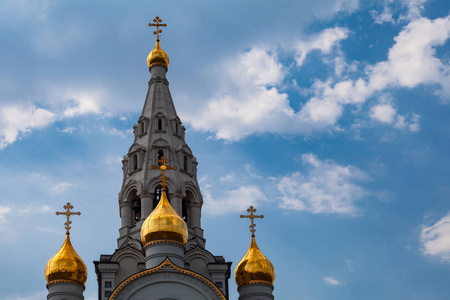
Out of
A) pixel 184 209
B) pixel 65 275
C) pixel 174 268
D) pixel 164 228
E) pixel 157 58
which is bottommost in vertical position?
pixel 174 268

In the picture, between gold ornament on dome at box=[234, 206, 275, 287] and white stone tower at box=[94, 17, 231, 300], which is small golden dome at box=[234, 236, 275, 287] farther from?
white stone tower at box=[94, 17, 231, 300]

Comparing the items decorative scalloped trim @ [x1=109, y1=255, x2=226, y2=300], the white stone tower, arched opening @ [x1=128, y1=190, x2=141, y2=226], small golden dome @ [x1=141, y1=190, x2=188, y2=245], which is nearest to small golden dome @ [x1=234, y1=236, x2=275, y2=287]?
the white stone tower

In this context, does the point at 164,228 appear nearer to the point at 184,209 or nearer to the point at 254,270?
the point at 254,270

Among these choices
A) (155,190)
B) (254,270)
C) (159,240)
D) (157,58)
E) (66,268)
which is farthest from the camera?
(157,58)

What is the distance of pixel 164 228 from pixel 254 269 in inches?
127

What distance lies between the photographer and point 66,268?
27203mm

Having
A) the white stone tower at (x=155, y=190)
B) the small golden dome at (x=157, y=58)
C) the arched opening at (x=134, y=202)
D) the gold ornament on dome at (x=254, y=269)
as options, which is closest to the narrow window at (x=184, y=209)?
the white stone tower at (x=155, y=190)

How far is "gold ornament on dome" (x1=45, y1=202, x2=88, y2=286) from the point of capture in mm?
27109

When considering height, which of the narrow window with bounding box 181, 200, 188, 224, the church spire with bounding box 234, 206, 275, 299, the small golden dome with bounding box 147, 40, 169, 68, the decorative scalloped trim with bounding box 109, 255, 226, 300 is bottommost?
the decorative scalloped trim with bounding box 109, 255, 226, 300

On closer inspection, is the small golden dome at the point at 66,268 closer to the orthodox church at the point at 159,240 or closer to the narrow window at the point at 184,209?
the orthodox church at the point at 159,240

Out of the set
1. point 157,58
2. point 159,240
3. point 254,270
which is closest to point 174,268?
point 159,240

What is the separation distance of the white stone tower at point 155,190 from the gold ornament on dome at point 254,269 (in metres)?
1.49

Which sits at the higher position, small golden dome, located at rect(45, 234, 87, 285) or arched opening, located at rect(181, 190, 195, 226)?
arched opening, located at rect(181, 190, 195, 226)

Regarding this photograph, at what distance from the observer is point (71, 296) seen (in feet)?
88.3
